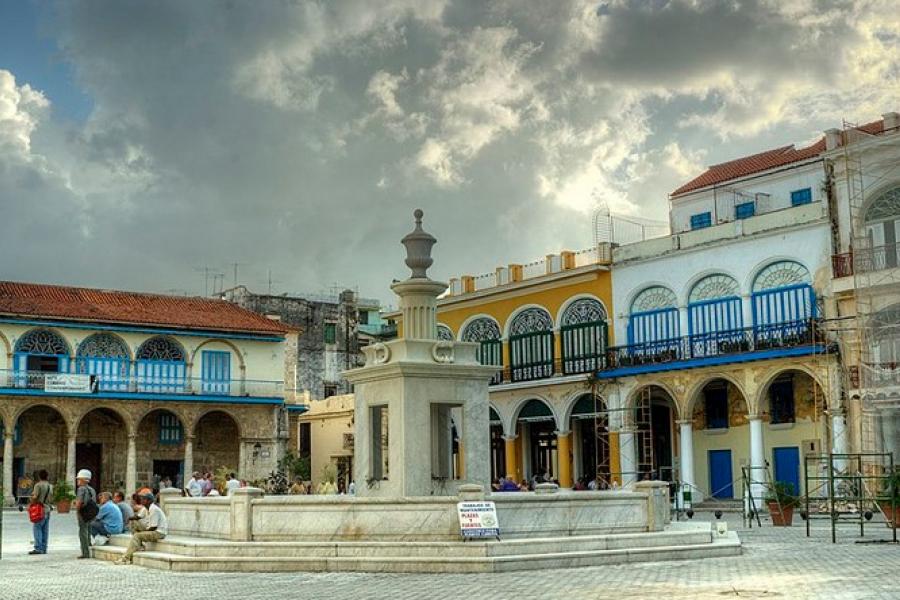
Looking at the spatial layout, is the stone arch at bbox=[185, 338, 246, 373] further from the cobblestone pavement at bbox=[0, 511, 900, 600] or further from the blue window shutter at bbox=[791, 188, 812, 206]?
the cobblestone pavement at bbox=[0, 511, 900, 600]

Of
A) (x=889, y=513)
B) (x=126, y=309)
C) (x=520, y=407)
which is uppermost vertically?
(x=126, y=309)

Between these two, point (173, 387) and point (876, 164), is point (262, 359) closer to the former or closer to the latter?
point (173, 387)

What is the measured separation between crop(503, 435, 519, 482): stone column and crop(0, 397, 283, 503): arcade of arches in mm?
9598

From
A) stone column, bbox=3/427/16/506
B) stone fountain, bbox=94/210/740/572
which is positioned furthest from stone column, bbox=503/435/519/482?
stone fountain, bbox=94/210/740/572

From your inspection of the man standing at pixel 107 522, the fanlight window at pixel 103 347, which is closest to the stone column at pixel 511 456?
the fanlight window at pixel 103 347

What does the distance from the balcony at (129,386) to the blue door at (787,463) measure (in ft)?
64.7

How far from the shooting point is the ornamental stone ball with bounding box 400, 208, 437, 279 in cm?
1780

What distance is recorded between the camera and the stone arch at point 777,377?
3123 cm

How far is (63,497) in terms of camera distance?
36.6m

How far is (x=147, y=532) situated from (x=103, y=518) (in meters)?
2.23

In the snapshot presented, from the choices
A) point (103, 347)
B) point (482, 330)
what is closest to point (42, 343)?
point (103, 347)

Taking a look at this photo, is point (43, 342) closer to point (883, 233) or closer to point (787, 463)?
point (787, 463)

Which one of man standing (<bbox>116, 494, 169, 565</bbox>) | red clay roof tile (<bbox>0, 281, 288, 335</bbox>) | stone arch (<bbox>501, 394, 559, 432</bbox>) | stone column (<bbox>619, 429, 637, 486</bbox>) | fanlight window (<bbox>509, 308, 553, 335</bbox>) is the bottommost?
man standing (<bbox>116, 494, 169, 565</bbox>)

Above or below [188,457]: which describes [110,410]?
above
